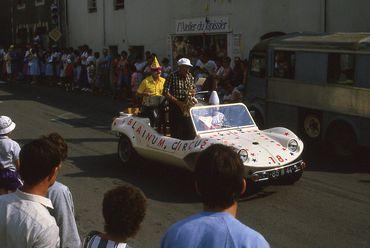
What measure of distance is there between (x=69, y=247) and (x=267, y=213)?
4.38 m

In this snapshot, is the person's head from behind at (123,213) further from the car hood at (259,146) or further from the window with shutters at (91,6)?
the window with shutters at (91,6)

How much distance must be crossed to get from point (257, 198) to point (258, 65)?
19.8ft

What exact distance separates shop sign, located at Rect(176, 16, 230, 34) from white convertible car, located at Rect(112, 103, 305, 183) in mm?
10959

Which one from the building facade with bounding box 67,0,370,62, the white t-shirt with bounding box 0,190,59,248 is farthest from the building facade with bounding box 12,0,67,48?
the white t-shirt with bounding box 0,190,59,248

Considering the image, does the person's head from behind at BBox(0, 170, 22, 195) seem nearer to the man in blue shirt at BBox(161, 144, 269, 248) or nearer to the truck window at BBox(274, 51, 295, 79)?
the man in blue shirt at BBox(161, 144, 269, 248)

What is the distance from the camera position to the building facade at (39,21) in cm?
3256

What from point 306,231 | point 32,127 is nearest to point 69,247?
point 306,231

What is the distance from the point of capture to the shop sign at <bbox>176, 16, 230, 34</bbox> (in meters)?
20.8

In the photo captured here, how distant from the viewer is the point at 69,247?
3844 mm

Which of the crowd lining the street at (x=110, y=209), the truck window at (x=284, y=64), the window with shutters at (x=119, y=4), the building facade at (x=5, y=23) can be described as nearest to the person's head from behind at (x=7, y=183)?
the crowd lining the street at (x=110, y=209)

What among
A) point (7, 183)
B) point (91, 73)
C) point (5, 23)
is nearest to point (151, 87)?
point (7, 183)

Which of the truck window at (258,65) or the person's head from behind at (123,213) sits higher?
the truck window at (258,65)

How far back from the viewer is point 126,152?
10.8 m

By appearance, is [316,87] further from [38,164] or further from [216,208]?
[216,208]
